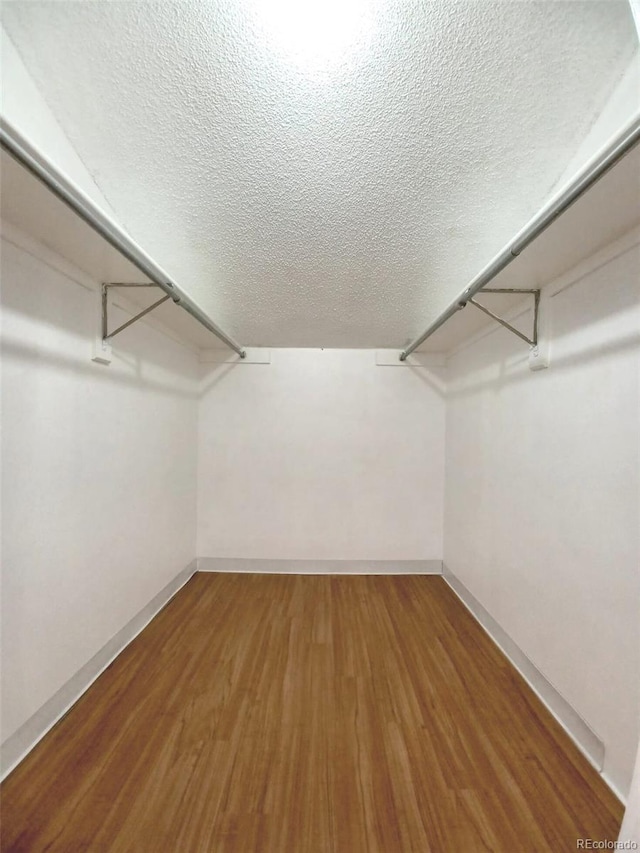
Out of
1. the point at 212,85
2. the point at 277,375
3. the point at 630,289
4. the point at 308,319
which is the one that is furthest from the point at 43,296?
the point at 630,289

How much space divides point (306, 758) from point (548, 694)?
1265 mm

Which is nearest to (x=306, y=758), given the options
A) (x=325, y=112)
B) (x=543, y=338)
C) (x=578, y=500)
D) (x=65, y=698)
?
(x=65, y=698)

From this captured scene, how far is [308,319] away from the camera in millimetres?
2914

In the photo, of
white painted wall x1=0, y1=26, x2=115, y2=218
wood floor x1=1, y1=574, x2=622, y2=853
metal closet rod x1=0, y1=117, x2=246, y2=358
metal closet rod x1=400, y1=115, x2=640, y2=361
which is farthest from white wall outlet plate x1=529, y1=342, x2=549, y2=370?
white painted wall x1=0, y1=26, x2=115, y2=218

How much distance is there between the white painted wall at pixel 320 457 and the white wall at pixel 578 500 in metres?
1.05

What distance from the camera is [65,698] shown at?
1.71 m

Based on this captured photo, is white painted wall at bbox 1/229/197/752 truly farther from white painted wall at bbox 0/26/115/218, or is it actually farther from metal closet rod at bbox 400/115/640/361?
metal closet rod at bbox 400/115/640/361

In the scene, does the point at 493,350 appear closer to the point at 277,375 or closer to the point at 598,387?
the point at 598,387

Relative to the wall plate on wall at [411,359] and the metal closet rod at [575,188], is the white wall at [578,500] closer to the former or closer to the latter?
the metal closet rod at [575,188]

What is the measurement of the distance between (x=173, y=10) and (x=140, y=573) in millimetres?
2814

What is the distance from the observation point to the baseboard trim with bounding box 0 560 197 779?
4.65 ft

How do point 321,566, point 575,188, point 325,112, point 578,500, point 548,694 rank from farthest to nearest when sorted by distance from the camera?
point 321,566 < point 548,694 < point 578,500 < point 325,112 < point 575,188

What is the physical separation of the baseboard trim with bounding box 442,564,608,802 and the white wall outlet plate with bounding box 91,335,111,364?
9.59 ft

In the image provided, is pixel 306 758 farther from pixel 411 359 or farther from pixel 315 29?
pixel 411 359
